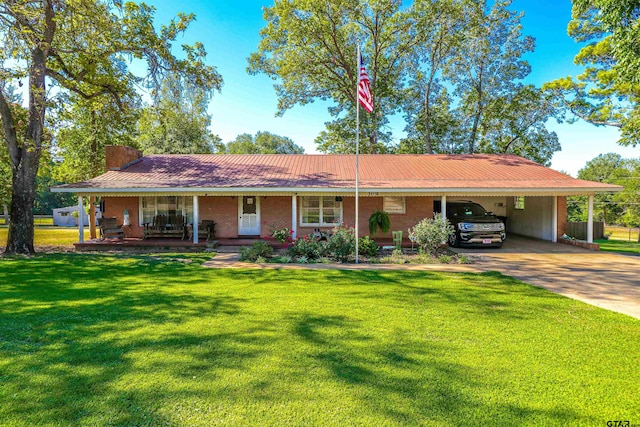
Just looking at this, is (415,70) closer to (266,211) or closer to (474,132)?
(474,132)

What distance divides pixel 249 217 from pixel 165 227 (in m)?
3.52

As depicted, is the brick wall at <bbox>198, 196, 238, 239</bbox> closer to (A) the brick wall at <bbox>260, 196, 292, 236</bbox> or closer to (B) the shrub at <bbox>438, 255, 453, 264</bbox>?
(A) the brick wall at <bbox>260, 196, 292, 236</bbox>

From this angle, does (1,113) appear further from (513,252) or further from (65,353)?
(513,252)

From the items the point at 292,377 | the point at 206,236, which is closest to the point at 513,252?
the point at 292,377

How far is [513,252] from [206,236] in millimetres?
12138

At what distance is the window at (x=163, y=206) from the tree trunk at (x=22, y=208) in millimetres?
3815

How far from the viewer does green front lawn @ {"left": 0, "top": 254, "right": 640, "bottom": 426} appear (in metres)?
2.66

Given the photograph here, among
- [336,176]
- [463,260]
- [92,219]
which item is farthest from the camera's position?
[92,219]

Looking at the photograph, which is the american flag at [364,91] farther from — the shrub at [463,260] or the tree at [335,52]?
the tree at [335,52]

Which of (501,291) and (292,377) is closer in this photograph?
(292,377)

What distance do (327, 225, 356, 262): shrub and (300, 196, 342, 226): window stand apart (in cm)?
391

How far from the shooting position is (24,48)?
1102cm

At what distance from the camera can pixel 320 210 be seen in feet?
47.2

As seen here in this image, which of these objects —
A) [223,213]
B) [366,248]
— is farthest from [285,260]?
[223,213]
